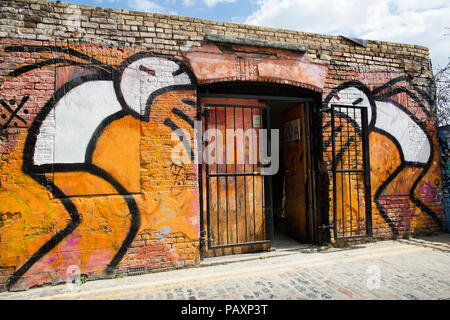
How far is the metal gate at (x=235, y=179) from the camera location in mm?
4352

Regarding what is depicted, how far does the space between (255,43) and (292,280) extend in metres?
3.49

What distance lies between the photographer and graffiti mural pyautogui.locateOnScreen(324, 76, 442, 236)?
4.99 meters

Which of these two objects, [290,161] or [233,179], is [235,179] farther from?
[290,161]

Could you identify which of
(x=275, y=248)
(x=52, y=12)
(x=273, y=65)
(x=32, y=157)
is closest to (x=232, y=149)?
(x=273, y=65)

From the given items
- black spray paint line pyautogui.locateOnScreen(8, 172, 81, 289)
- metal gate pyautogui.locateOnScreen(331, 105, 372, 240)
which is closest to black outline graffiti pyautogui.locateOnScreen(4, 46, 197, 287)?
black spray paint line pyautogui.locateOnScreen(8, 172, 81, 289)

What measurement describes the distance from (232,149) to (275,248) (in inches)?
73.4

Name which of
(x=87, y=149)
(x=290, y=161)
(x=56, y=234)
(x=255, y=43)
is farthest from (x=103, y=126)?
(x=290, y=161)

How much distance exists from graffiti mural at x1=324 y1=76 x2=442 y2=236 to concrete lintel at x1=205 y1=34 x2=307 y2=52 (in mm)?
1021

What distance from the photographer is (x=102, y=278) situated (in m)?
3.62

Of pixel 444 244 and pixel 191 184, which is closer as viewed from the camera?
pixel 191 184

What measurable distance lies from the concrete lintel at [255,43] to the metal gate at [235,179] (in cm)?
97

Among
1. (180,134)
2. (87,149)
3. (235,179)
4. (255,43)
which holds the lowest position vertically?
(235,179)

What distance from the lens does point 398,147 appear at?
5195 mm
